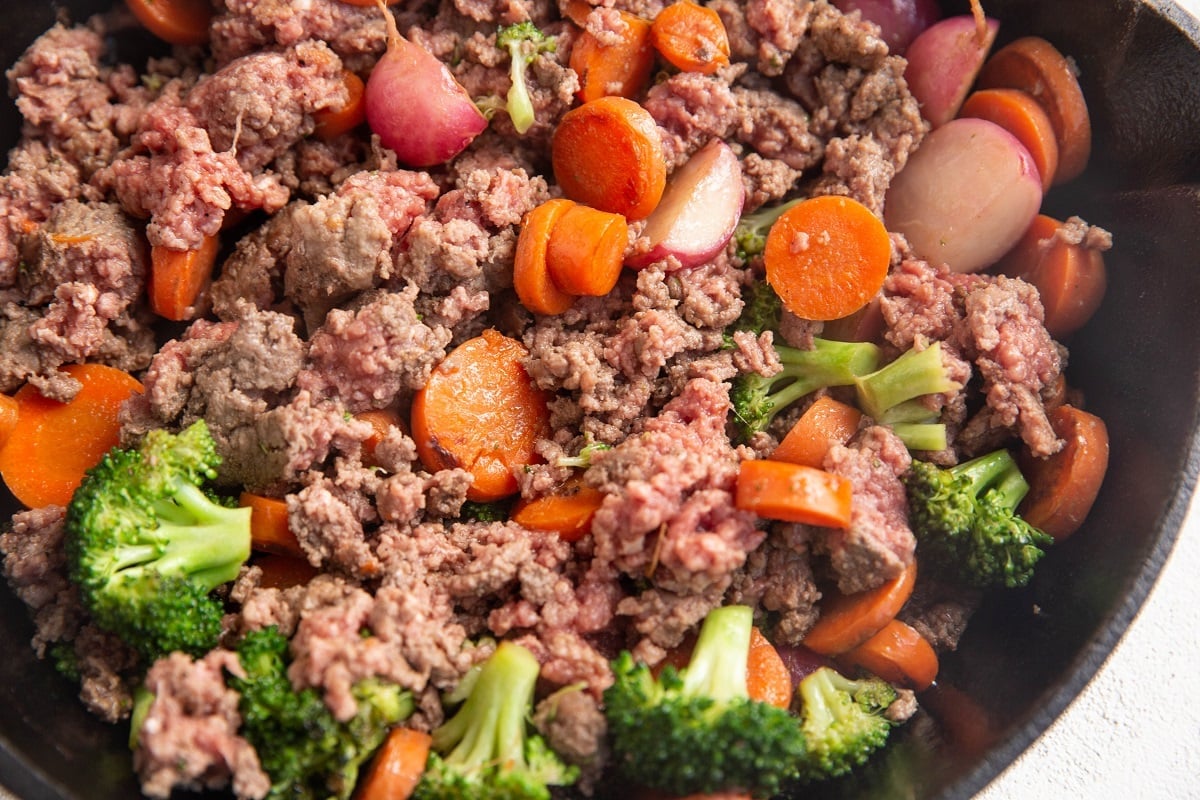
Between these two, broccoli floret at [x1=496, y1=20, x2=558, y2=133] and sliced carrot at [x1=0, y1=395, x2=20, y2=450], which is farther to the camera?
broccoli floret at [x1=496, y1=20, x2=558, y2=133]

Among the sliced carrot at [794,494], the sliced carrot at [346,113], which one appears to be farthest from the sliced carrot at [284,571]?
the sliced carrot at [346,113]

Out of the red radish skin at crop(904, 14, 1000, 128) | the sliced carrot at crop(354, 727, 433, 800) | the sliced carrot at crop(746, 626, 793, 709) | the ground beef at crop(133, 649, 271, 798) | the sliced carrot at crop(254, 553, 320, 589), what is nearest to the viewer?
the ground beef at crop(133, 649, 271, 798)

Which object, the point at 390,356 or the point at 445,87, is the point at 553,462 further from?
the point at 445,87

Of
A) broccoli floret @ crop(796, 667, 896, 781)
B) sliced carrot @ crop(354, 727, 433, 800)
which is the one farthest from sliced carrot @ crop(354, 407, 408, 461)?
broccoli floret @ crop(796, 667, 896, 781)

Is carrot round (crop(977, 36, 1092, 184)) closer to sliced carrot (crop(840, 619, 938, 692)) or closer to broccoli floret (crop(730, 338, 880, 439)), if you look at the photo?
broccoli floret (crop(730, 338, 880, 439))

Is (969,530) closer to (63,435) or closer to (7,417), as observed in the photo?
(63,435)

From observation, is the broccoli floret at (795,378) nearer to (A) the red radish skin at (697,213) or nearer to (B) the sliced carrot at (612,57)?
(A) the red radish skin at (697,213)

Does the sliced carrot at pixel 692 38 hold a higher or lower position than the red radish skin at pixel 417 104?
higher

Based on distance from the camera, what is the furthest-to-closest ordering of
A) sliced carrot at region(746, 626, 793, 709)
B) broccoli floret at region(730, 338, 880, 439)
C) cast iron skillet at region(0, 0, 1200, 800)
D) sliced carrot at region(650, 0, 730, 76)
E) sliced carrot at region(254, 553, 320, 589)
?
sliced carrot at region(650, 0, 730, 76), broccoli floret at region(730, 338, 880, 439), sliced carrot at region(254, 553, 320, 589), sliced carrot at region(746, 626, 793, 709), cast iron skillet at region(0, 0, 1200, 800)
